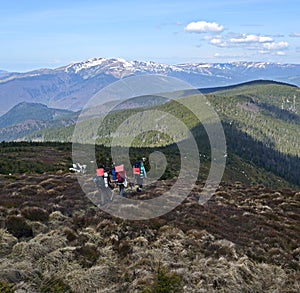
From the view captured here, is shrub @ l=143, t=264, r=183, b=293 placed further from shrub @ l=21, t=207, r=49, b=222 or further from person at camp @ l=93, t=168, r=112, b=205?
person at camp @ l=93, t=168, r=112, b=205

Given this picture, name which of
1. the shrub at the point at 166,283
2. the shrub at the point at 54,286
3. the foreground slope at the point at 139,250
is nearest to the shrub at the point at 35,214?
the foreground slope at the point at 139,250

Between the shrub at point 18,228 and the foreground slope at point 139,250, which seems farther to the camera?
the shrub at point 18,228

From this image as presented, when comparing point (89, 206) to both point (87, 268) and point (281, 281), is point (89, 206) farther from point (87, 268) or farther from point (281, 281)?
point (281, 281)

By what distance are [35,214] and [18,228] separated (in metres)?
1.94

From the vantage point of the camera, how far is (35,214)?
1672 centimetres

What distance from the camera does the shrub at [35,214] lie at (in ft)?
54.1

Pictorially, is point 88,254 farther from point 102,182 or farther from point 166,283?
point 102,182

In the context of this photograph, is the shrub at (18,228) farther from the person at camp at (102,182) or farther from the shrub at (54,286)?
the person at camp at (102,182)

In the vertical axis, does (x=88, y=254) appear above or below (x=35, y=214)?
below

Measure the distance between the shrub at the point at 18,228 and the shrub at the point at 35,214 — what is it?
104 cm

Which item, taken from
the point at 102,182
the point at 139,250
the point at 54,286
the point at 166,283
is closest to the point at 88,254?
the point at 139,250

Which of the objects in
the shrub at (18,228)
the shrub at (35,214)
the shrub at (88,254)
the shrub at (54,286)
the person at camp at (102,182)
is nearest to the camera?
the shrub at (54,286)

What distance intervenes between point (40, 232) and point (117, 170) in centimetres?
740

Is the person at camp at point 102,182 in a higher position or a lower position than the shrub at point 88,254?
higher
